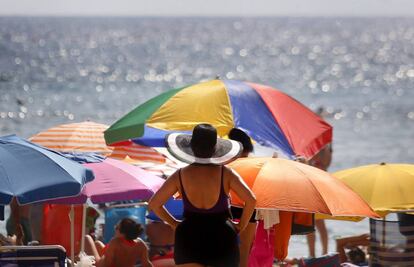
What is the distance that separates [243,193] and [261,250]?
1.25 meters

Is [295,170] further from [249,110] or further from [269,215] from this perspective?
[249,110]

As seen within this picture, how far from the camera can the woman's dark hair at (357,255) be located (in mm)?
9834

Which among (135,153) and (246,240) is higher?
(135,153)

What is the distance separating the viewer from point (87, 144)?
9828 millimetres

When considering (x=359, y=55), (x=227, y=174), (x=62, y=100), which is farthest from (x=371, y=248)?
(x=359, y=55)

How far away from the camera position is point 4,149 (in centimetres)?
719

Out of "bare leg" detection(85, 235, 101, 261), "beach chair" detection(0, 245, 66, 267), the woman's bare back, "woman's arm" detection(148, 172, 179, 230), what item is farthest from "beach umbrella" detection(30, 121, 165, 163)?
the woman's bare back

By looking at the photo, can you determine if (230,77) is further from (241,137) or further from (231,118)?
(241,137)

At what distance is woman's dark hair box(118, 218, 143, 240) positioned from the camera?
8.28m

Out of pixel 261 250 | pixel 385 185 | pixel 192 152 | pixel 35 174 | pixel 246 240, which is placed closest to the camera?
pixel 192 152

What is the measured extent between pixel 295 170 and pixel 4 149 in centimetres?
191

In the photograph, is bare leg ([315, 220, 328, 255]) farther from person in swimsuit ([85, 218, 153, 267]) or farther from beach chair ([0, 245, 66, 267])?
beach chair ([0, 245, 66, 267])

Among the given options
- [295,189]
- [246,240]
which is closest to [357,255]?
[295,189]

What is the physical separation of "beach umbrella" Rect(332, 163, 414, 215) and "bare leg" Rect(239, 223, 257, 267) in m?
1.57
